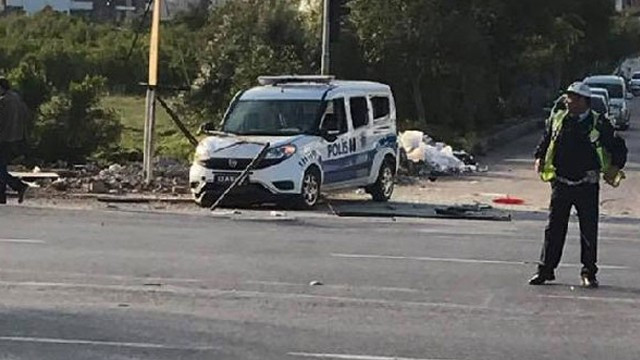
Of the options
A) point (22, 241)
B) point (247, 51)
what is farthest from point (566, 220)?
point (247, 51)

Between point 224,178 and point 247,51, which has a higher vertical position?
point 247,51

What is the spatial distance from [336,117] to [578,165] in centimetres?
1029

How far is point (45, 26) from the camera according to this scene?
73812mm

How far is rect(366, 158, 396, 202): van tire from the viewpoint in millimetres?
23594

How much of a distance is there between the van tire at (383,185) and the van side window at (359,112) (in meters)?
0.90

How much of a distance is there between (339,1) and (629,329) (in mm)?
17800

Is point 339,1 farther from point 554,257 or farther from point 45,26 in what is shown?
point 45,26

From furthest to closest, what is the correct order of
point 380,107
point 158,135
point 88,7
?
point 88,7 → point 158,135 → point 380,107

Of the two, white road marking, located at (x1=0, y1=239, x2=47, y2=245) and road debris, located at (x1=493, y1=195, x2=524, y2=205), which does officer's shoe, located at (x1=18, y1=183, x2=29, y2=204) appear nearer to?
white road marking, located at (x1=0, y1=239, x2=47, y2=245)

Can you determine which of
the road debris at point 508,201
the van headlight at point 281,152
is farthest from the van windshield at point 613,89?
the van headlight at point 281,152

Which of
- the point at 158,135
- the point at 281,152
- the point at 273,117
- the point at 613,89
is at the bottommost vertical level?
the point at 158,135

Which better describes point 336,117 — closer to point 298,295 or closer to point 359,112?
point 359,112

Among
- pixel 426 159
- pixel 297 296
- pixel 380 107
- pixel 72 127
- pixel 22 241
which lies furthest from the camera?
pixel 426 159

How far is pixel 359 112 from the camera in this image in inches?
911
